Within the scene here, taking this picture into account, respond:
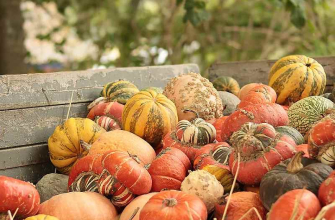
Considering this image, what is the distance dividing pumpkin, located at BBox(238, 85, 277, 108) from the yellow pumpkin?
1.00 meters

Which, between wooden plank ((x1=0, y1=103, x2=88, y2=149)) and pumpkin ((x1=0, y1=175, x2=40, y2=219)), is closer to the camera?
pumpkin ((x1=0, y1=175, x2=40, y2=219))

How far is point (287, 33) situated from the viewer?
9406 millimetres

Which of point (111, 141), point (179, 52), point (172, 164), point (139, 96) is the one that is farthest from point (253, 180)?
point (179, 52)

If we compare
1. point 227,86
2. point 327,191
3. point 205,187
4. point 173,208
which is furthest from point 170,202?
point 227,86

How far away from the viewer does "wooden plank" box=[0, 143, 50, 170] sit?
312cm

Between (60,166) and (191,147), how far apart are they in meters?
0.91

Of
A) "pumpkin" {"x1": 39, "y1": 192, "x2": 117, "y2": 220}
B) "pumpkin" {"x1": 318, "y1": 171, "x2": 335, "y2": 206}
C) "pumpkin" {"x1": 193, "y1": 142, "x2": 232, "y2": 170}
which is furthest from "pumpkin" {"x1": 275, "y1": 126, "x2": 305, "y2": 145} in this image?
"pumpkin" {"x1": 39, "y1": 192, "x2": 117, "y2": 220}

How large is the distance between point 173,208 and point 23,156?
4.81 ft

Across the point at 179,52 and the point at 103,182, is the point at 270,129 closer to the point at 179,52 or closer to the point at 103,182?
the point at 103,182

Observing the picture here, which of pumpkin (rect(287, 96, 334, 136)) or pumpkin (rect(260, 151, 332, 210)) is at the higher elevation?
pumpkin (rect(260, 151, 332, 210))

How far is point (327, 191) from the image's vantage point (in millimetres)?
1908

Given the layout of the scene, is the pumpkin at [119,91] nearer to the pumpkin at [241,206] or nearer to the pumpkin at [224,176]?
the pumpkin at [224,176]

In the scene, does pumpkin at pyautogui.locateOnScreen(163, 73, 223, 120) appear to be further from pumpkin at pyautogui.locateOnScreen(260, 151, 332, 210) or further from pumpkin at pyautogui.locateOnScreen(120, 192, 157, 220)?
pumpkin at pyautogui.locateOnScreen(260, 151, 332, 210)

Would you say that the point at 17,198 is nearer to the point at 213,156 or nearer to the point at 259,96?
the point at 213,156
